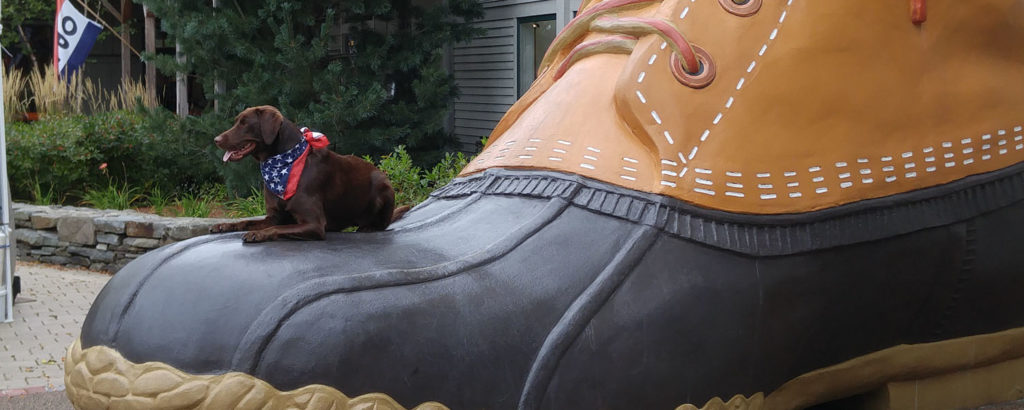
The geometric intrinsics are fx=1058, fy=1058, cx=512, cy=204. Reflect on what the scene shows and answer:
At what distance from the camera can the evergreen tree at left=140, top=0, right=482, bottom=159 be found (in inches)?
312

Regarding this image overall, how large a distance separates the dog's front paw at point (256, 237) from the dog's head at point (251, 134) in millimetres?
241

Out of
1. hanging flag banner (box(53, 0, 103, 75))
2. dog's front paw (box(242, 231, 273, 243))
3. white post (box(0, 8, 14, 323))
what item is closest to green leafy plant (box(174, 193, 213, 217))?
white post (box(0, 8, 14, 323))

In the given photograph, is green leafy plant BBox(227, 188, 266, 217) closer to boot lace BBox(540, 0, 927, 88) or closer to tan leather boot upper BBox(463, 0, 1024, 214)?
boot lace BBox(540, 0, 927, 88)

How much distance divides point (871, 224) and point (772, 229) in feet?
0.99

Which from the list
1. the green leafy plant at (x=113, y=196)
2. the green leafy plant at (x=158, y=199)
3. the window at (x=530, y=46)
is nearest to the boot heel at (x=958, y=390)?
the window at (x=530, y=46)

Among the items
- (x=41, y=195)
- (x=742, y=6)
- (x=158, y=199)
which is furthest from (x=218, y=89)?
(x=742, y=6)

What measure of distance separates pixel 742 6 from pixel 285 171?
3.90 feet

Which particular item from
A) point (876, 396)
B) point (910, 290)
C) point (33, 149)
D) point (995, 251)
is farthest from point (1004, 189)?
point (33, 149)

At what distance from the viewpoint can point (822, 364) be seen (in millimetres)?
2691

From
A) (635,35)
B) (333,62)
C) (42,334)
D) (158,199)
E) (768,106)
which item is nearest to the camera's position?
(768,106)

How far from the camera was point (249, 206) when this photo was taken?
764 centimetres

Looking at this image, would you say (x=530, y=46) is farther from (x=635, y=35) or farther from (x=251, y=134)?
(x=251, y=134)

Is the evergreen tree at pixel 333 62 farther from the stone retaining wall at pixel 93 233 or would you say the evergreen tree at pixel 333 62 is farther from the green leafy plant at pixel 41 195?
the green leafy plant at pixel 41 195

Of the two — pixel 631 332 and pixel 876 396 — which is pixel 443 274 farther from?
pixel 876 396
